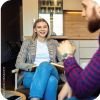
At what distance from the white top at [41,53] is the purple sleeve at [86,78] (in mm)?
1254

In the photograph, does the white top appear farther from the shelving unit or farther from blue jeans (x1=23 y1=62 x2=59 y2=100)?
the shelving unit

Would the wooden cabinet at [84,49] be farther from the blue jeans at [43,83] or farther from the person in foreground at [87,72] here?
the person in foreground at [87,72]

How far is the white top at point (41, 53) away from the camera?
1.77m

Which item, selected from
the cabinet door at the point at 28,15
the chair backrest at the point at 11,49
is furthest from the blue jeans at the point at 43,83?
the cabinet door at the point at 28,15

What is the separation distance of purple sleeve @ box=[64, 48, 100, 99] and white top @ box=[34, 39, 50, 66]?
49.4 inches

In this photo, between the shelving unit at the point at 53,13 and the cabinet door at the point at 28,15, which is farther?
the shelving unit at the point at 53,13

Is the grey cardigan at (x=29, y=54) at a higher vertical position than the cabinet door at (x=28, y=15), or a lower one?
lower

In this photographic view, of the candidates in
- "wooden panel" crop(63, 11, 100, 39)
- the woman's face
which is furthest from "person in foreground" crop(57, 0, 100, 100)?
"wooden panel" crop(63, 11, 100, 39)

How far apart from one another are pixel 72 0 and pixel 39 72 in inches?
126

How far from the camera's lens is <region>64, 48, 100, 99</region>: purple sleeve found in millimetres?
451

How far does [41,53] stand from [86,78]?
4.44 feet

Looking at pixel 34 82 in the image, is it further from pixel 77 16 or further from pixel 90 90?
pixel 77 16

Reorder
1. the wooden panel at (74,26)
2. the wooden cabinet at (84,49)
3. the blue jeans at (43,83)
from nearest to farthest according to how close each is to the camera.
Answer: the blue jeans at (43,83)
the wooden cabinet at (84,49)
the wooden panel at (74,26)

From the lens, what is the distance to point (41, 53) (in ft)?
5.90
